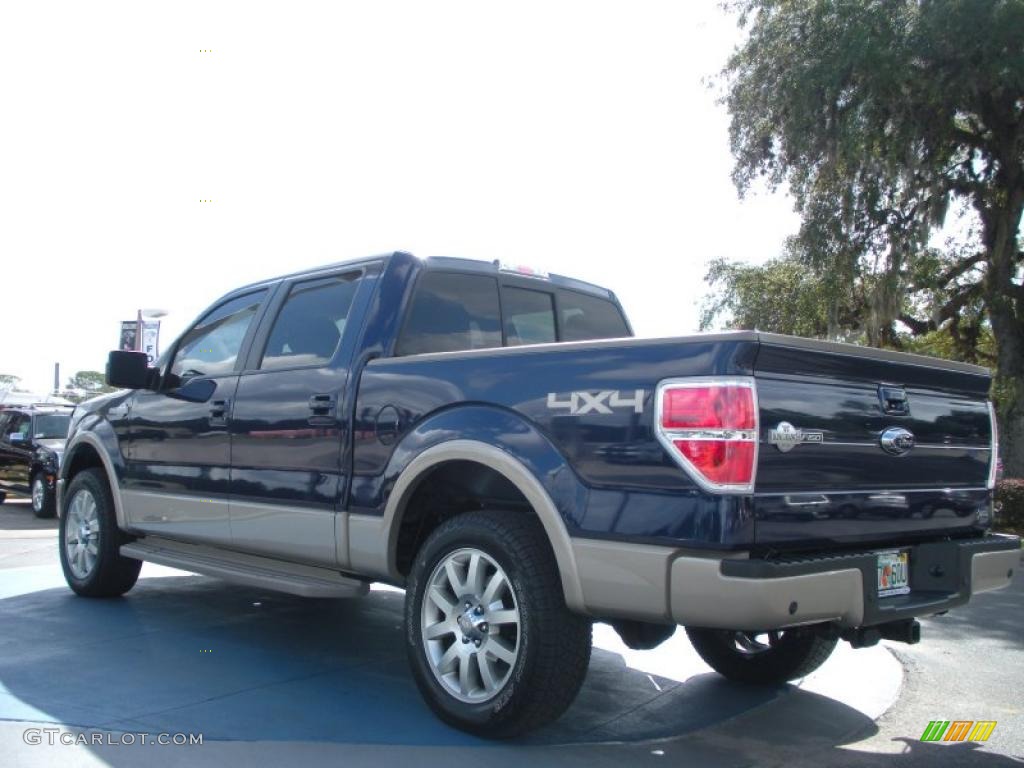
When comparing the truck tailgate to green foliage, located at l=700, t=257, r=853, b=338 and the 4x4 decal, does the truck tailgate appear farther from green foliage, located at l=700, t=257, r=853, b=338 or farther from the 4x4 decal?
green foliage, located at l=700, t=257, r=853, b=338

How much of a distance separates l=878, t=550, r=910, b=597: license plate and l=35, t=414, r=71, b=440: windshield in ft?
49.0

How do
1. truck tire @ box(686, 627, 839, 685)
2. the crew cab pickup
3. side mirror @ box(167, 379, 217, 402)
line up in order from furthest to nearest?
side mirror @ box(167, 379, 217, 402) < truck tire @ box(686, 627, 839, 685) < the crew cab pickup

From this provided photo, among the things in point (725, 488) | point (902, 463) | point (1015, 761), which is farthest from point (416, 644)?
point (1015, 761)

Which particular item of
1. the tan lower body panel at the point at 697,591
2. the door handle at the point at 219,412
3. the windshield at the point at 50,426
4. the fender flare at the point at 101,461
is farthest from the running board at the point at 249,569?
the windshield at the point at 50,426

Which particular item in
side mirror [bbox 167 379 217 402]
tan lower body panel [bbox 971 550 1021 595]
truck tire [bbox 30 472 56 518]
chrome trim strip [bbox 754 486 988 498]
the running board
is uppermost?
side mirror [bbox 167 379 217 402]

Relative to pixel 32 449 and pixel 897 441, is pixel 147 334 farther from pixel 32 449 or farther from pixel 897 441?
pixel 897 441

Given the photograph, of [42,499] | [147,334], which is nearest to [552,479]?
[42,499]

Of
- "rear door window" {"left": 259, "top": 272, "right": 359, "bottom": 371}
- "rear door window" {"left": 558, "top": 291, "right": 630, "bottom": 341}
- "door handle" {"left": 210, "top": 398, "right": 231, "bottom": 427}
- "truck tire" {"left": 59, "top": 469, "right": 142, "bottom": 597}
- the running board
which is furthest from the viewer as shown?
"truck tire" {"left": 59, "top": 469, "right": 142, "bottom": 597}

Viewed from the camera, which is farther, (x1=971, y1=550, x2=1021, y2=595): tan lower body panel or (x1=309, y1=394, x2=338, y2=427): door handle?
(x1=309, y1=394, x2=338, y2=427): door handle

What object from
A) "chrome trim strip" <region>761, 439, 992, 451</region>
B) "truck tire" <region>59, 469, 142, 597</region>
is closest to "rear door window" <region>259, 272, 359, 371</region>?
"truck tire" <region>59, 469, 142, 597</region>

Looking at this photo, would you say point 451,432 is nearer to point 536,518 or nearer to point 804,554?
point 536,518

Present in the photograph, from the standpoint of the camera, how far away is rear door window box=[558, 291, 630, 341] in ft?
19.2

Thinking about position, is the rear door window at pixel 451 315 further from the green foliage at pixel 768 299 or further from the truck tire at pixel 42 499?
the green foliage at pixel 768 299

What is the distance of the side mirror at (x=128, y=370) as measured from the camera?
5.90 meters
